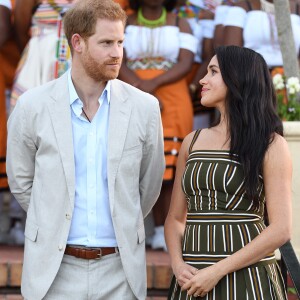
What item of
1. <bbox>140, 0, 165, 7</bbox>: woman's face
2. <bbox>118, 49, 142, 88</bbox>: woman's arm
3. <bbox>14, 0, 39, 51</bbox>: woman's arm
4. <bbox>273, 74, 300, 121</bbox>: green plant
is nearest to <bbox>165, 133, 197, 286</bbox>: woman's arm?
<bbox>273, 74, 300, 121</bbox>: green plant

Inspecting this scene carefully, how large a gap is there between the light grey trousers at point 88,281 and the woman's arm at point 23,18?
129 inches

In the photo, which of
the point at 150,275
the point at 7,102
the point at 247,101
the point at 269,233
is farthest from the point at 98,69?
the point at 7,102

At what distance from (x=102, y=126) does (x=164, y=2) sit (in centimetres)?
315

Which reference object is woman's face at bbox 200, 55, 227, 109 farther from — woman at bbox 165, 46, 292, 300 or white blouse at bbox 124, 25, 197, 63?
white blouse at bbox 124, 25, 197, 63

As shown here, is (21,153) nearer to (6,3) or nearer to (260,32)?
(6,3)

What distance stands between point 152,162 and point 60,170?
1.63ft

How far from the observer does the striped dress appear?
3768 millimetres

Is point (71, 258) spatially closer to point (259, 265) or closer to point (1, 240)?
point (259, 265)

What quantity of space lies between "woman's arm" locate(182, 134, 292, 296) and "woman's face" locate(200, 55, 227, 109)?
36 centimetres

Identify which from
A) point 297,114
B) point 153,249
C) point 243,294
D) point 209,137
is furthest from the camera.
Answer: point 153,249

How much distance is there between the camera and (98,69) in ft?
12.7

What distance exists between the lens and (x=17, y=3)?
6.71 m

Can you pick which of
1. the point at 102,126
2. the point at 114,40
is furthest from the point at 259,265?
the point at 114,40

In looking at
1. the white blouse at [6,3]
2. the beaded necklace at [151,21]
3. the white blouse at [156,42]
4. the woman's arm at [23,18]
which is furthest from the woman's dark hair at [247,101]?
the white blouse at [6,3]
